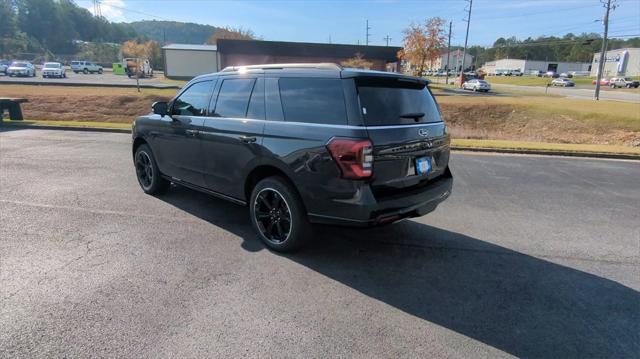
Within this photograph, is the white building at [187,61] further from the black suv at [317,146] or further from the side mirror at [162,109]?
the black suv at [317,146]

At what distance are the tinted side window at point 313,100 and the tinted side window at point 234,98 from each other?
57 cm

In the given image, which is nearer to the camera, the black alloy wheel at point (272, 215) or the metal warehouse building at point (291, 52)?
the black alloy wheel at point (272, 215)

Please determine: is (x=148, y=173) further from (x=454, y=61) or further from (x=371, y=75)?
(x=454, y=61)

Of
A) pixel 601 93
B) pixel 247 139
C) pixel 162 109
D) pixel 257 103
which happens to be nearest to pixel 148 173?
pixel 162 109

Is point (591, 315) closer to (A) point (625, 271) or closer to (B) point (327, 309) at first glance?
(A) point (625, 271)

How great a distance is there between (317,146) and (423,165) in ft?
3.89

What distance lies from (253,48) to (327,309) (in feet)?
161

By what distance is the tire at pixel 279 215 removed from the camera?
4047 millimetres

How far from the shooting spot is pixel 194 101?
533 centimetres

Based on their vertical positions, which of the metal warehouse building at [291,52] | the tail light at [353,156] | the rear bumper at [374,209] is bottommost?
the rear bumper at [374,209]

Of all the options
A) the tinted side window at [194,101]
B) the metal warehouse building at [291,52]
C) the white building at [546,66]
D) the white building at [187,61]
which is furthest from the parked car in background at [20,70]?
the white building at [546,66]

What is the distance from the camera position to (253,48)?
48.4 m

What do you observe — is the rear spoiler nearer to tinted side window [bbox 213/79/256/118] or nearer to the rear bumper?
the rear bumper

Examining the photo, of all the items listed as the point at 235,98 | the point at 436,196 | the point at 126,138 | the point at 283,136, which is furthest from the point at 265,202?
the point at 126,138
